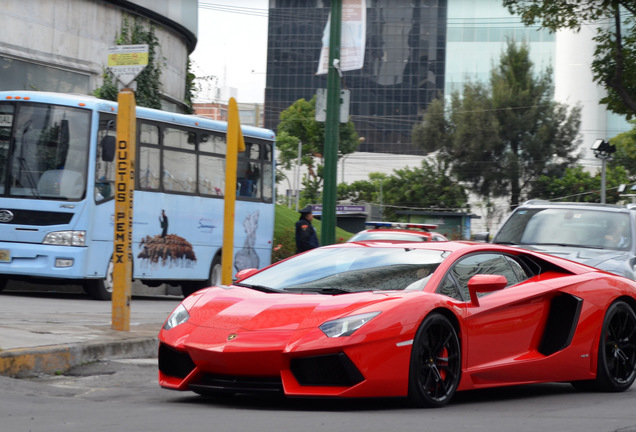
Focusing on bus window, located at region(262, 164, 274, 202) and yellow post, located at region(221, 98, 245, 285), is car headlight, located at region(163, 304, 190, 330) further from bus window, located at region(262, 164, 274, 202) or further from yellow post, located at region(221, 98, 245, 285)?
bus window, located at region(262, 164, 274, 202)

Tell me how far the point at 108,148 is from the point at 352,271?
32.6 ft

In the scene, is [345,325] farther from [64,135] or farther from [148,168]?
[148,168]

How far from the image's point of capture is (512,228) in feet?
40.7

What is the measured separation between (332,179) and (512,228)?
390cm

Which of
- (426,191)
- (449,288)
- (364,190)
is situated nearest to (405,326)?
(449,288)

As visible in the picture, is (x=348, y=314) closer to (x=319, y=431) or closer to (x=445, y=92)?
(x=319, y=431)

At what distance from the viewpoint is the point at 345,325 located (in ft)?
19.1

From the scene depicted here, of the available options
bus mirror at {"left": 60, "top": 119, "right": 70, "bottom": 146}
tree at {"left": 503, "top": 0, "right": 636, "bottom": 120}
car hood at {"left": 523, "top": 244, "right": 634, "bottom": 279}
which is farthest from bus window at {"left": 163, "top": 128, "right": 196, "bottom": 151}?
car hood at {"left": 523, "top": 244, "right": 634, "bottom": 279}

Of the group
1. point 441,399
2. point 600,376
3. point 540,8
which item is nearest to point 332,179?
point 540,8

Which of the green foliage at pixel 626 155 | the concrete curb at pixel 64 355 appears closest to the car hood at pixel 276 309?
the concrete curb at pixel 64 355

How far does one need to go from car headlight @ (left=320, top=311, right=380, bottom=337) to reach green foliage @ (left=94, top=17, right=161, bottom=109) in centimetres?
1873

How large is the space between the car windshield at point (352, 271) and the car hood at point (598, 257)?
4.21 metres

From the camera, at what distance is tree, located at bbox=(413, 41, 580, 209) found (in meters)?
72.6

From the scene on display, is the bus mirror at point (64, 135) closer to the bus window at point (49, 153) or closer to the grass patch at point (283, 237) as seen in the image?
the bus window at point (49, 153)
